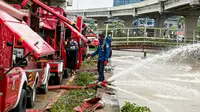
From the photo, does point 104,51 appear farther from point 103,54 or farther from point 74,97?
point 74,97

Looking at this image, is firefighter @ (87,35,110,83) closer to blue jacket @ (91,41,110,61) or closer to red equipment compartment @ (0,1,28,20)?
blue jacket @ (91,41,110,61)

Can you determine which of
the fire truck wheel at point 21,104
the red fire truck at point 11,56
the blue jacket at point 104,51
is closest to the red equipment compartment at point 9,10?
the red fire truck at point 11,56

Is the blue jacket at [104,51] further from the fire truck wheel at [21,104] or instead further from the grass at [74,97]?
the fire truck wheel at [21,104]

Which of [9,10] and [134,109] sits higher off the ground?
[9,10]

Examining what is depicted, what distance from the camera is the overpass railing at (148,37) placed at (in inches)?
1423

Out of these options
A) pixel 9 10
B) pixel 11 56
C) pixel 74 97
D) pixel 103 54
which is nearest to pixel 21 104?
pixel 11 56

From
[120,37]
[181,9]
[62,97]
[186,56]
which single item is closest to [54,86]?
[62,97]

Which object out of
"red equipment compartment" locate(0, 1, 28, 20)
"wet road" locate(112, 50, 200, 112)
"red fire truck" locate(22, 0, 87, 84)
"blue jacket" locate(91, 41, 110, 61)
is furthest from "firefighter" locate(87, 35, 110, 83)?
"red equipment compartment" locate(0, 1, 28, 20)

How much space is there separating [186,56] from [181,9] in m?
20.9

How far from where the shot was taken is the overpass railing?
1423 inches

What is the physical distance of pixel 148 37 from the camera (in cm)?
3675

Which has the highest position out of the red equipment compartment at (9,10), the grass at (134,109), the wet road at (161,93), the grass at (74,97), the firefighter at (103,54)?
the red equipment compartment at (9,10)

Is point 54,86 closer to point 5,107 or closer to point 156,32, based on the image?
point 5,107

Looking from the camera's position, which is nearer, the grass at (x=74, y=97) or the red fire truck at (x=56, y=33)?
the grass at (x=74, y=97)
